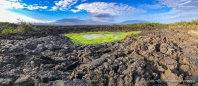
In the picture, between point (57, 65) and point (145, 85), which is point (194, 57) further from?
point (57, 65)

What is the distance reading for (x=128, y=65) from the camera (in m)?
9.49

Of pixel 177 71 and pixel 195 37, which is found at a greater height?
pixel 195 37

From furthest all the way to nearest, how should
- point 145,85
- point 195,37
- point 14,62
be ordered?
point 195,37 → point 14,62 → point 145,85

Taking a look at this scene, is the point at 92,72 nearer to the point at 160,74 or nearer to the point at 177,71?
the point at 160,74

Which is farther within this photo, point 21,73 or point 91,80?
point 21,73

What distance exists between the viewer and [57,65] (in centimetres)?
1041

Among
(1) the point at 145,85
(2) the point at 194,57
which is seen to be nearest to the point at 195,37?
(2) the point at 194,57

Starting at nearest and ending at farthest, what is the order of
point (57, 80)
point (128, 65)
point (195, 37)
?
1. point (57, 80)
2. point (128, 65)
3. point (195, 37)

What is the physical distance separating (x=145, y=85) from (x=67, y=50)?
22.8 ft

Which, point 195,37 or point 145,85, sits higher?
point 195,37

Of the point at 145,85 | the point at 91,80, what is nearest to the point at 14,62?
the point at 91,80

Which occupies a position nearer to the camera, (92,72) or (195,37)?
Answer: (92,72)

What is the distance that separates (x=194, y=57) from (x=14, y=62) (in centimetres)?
739

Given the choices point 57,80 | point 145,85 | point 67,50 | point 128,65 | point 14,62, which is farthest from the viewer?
point 67,50
